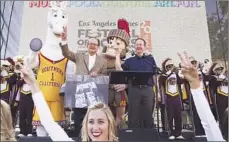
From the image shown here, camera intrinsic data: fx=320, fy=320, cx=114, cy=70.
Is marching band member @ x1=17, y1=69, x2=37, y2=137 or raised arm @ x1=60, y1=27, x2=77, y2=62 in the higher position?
raised arm @ x1=60, y1=27, x2=77, y2=62

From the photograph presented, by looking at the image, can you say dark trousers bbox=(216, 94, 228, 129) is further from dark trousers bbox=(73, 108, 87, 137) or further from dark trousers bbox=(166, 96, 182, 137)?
dark trousers bbox=(73, 108, 87, 137)

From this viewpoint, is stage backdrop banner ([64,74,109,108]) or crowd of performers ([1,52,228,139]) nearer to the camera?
stage backdrop banner ([64,74,109,108])

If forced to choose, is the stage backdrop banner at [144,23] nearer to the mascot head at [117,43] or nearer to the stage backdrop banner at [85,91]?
the mascot head at [117,43]

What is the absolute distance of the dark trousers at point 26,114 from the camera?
2682 mm

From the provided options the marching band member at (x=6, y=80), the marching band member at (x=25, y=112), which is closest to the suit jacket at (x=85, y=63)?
the marching band member at (x=25, y=112)

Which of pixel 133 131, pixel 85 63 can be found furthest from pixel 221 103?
pixel 85 63

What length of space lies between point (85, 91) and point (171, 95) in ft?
2.99

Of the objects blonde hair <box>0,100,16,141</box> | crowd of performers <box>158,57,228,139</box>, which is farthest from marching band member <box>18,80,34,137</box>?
blonde hair <box>0,100,16,141</box>

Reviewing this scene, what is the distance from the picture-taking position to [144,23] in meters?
3.47

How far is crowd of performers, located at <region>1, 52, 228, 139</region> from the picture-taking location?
8.94 feet

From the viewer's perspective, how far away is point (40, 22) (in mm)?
3328

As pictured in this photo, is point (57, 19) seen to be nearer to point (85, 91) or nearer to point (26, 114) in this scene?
point (85, 91)

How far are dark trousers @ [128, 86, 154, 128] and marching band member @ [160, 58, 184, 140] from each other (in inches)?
12.8

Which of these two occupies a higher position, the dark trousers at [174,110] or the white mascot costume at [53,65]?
the white mascot costume at [53,65]
